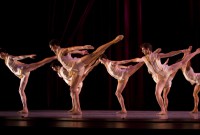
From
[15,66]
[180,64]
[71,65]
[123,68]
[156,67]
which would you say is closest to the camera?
[156,67]

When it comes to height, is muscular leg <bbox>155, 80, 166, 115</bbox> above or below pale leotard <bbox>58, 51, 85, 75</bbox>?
below

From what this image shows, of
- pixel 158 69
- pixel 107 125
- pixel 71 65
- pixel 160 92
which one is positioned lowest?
pixel 107 125

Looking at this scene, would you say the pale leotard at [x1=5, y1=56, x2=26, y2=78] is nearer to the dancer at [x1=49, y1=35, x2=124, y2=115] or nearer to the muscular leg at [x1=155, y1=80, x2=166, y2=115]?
the dancer at [x1=49, y1=35, x2=124, y2=115]

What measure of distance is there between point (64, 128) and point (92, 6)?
3.93 m

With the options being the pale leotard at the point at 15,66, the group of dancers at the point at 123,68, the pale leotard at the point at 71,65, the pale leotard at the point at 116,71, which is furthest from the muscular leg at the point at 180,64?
the pale leotard at the point at 15,66

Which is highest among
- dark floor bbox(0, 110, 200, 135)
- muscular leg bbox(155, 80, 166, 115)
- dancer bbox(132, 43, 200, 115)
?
dancer bbox(132, 43, 200, 115)

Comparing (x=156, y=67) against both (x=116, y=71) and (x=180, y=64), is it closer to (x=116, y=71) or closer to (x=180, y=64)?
(x=180, y=64)

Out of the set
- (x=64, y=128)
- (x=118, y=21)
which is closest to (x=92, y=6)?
(x=118, y=21)

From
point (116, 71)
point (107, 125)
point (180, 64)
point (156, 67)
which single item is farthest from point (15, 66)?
point (180, 64)

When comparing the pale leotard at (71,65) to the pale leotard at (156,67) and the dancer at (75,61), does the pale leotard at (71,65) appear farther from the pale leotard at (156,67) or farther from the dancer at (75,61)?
the pale leotard at (156,67)

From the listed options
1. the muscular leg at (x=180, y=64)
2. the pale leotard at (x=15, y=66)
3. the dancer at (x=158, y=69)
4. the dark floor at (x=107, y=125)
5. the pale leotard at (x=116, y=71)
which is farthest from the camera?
the pale leotard at (x=15, y=66)

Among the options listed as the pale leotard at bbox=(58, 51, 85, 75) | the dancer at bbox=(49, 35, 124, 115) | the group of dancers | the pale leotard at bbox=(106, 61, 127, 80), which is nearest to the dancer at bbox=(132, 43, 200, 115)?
the group of dancers

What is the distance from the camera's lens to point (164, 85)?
19.1 feet

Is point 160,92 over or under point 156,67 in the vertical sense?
under
